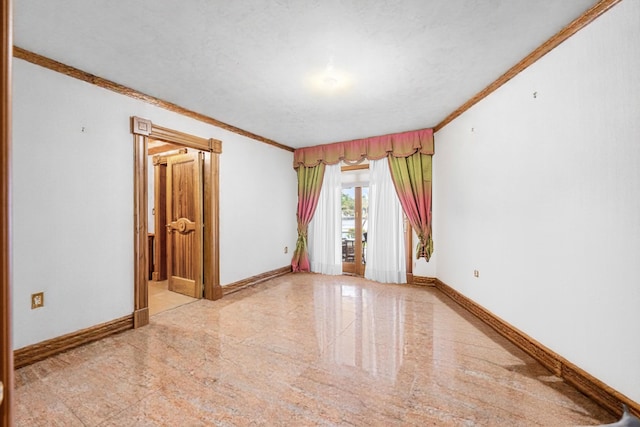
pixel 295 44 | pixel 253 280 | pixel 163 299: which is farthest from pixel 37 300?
pixel 295 44

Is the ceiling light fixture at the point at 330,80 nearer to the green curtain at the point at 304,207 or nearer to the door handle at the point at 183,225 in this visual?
the green curtain at the point at 304,207

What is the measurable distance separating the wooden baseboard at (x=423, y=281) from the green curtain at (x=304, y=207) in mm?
1999

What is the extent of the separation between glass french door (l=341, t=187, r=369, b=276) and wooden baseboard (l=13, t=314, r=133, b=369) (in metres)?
3.58

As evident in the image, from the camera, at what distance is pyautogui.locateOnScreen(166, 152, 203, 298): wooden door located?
370 centimetres

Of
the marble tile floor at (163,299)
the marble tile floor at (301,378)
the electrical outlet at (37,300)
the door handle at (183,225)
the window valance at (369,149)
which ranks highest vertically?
the window valance at (369,149)

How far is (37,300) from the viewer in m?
2.14

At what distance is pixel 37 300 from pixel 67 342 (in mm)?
441

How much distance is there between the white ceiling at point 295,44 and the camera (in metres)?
1.69

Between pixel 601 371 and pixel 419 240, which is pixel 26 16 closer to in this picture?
pixel 601 371

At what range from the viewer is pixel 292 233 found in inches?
211

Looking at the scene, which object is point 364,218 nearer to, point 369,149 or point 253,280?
point 369,149

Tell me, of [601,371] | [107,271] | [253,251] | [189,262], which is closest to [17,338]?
[107,271]

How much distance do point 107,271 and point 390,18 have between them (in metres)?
3.23

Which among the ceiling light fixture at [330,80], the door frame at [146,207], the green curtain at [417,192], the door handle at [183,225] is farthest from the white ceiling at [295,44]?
the door handle at [183,225]
